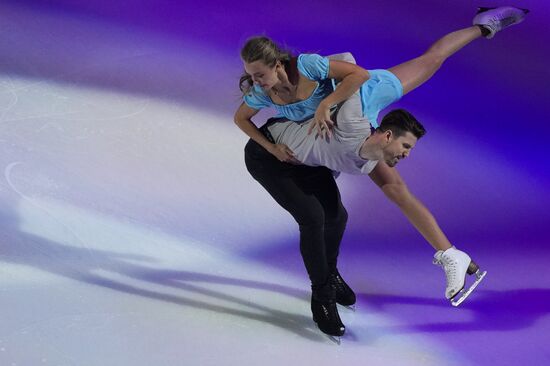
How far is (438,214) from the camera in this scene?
13.6 ft

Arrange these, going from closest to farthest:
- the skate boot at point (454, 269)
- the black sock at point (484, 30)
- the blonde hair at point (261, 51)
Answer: the blonde hair at point (261, 51) → the skate boot at point (454, 269) → the black sock at point (484, 30)

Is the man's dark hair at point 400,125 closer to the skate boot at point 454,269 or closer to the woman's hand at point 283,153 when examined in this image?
the woman's hand at point 283,153

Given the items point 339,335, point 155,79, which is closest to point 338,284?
point 339,335

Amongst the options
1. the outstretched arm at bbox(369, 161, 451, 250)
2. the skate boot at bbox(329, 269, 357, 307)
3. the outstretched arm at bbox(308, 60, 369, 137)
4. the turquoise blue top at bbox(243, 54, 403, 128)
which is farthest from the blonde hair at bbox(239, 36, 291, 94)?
the skate boot at bbox(329, 269, 357, 307)

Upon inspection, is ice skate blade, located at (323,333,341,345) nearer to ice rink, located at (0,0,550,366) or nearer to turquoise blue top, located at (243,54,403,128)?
ice rink, located at (0,0,550,366)

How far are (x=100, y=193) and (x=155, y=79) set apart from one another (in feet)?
3.92

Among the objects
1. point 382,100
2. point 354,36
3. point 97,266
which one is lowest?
point 97,266

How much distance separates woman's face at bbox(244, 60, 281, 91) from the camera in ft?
9.36

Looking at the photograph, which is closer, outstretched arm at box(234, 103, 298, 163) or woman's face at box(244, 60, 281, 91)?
woman's face at box(244, 60, 281, 91)

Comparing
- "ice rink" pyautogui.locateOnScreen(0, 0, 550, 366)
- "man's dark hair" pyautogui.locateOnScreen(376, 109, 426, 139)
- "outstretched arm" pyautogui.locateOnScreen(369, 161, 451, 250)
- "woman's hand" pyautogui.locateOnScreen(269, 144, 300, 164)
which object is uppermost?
"man's dark hair" pyautogui.locateOnScreen(376, 109, 426, 139)

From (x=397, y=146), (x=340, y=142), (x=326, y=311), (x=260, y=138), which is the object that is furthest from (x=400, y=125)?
(x=326, y=311)

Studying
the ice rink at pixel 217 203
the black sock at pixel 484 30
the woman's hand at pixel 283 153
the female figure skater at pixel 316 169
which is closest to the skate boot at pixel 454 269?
the female figure skater at pixel 316 169

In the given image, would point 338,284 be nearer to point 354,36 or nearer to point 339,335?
point 339,335

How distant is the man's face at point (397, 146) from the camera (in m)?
2.89
